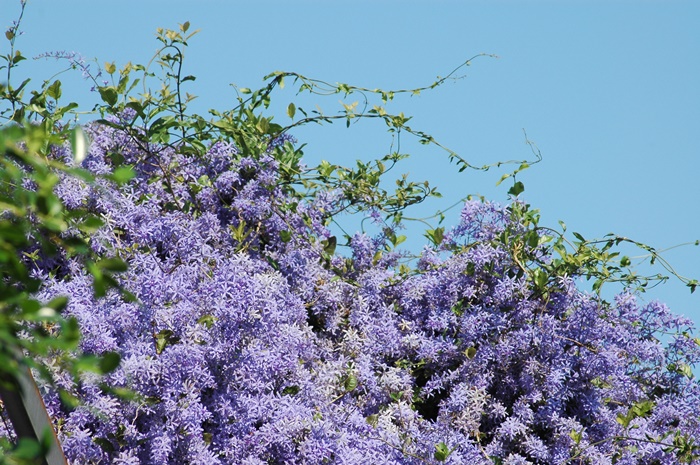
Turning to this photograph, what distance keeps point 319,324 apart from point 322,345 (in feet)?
0.49

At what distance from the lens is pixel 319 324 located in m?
4.02

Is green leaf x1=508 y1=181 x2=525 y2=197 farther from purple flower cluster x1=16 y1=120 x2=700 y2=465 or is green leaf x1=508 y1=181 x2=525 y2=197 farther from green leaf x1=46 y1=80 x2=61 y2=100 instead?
green leaf x1=46 y1=80 x2=61 y2=100

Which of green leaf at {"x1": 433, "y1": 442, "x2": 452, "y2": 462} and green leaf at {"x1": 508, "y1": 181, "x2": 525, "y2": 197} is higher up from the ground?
green leaf at {"x1": 508, "y1": 181, "x2": 525, "y2": 197}

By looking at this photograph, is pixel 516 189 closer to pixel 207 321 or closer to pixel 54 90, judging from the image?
pixel 207 321

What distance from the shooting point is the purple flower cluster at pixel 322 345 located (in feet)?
10.5

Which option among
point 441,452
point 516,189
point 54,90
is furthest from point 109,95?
point 441,452

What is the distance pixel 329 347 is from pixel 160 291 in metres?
0.84

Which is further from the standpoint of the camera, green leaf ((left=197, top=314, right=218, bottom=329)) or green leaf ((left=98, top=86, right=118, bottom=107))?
green leaf ((left=98, top=86, right=118, bottom=107))

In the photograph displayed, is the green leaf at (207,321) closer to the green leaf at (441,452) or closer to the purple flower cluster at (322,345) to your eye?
the purple flower cluster at (322,345)

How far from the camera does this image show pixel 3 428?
3088 mm

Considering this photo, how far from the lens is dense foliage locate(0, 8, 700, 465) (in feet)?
10.7

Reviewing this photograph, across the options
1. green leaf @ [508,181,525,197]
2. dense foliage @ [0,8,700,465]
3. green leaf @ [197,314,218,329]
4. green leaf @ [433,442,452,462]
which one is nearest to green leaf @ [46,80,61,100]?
dense foliage @ [0,8,700,465]

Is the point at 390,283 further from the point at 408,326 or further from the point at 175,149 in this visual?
the point at 175,149

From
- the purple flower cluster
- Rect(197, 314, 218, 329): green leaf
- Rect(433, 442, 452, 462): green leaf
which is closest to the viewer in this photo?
the purple flower cluster
